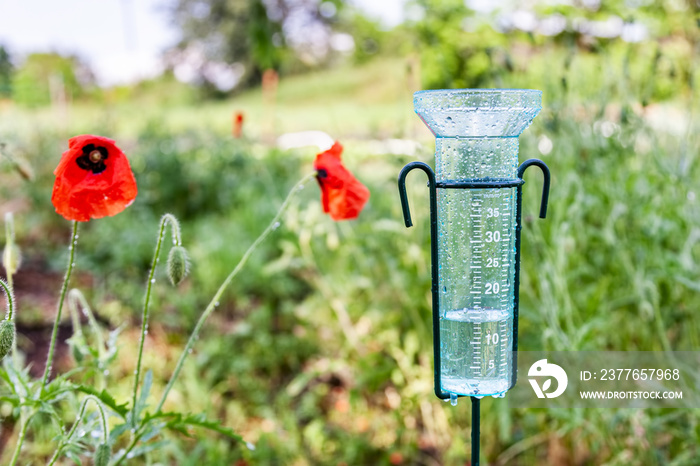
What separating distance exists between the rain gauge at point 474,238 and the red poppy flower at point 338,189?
4.6 inches

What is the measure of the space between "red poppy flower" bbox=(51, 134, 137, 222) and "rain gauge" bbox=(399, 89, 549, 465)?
0.45m

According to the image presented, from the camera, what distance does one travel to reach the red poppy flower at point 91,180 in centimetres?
99

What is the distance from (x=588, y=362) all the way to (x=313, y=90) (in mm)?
19806

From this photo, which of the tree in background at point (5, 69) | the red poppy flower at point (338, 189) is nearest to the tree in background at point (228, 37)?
the tree in background at point (5, 69)

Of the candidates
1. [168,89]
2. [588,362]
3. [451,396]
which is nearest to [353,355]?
[588,362]

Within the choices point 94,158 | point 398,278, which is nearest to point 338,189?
point 94,158

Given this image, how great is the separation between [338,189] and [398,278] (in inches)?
43.5

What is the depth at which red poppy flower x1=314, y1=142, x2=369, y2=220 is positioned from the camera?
1.16 meters

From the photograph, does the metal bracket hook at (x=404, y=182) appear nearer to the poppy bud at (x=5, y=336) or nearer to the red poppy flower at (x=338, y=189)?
the red poppy flower at (x=338, y=189)

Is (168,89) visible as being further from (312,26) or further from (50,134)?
(50,134)

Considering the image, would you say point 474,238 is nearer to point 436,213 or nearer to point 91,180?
point 436,213

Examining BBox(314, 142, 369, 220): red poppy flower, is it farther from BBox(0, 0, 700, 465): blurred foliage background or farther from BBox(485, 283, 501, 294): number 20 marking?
BBox(0, 0, 700, 465): blurred foliage background

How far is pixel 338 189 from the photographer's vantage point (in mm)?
1160

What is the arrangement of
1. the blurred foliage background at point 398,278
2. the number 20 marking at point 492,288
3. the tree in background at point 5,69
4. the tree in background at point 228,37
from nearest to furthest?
the number 20 marking at point 492,288, the blurred foliage background at point 398,278, the tree in background at point 5,69, the tree in background at point 228,37
